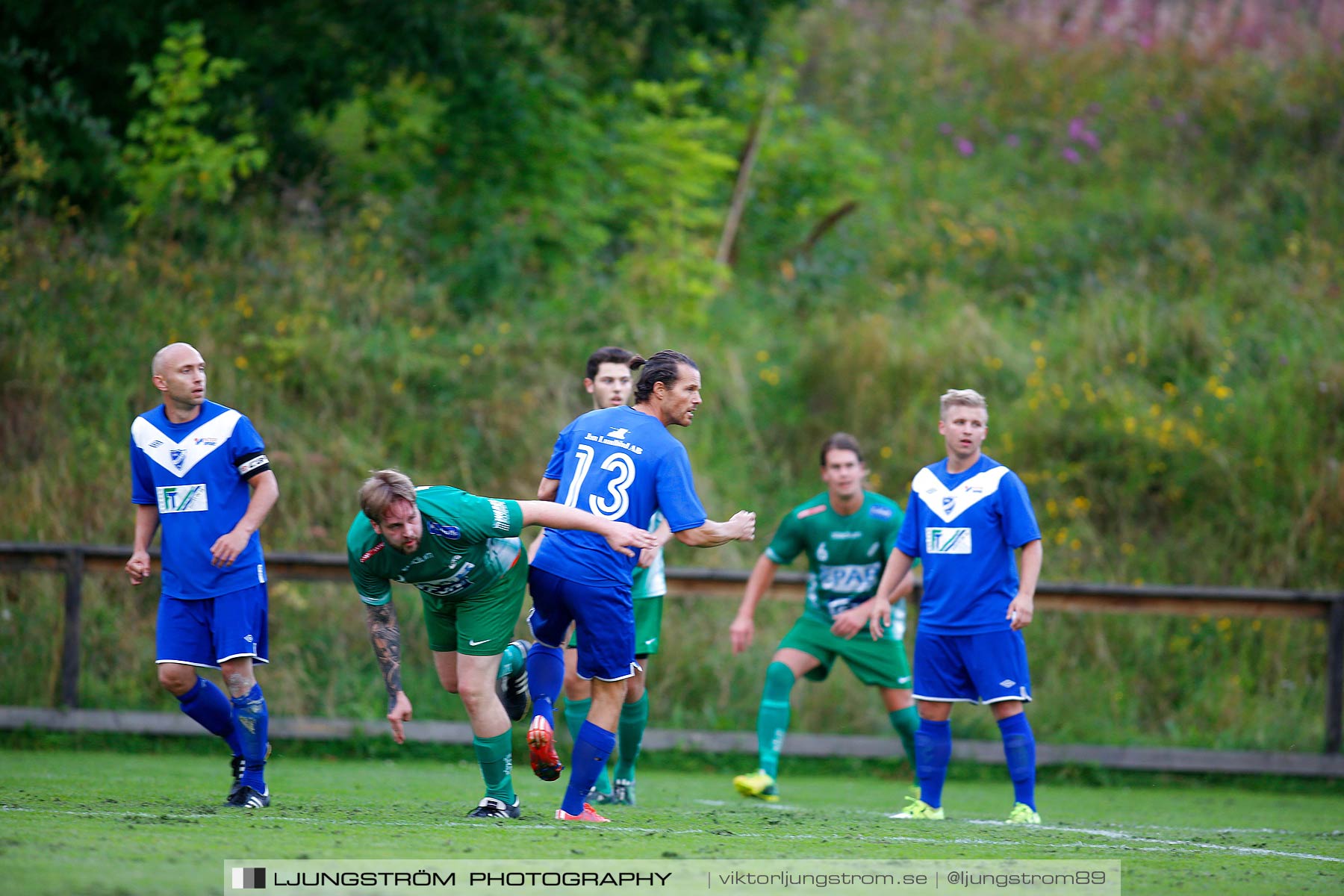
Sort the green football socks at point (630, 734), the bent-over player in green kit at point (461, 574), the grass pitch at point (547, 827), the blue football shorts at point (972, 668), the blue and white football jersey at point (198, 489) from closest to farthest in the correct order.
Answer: the grass pitch at point (547, 827) < the bent-over player in green kit at point (461, 574) < the blue and white football jersey at point (198, 489) < the blue football shorts at point (972, 668) < the green football socks at point (630, 734)

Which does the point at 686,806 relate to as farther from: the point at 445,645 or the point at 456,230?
the point at 456,230

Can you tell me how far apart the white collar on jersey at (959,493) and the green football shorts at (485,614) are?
2362mm

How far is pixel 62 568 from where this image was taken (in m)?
9.25

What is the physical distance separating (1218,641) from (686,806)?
595cm

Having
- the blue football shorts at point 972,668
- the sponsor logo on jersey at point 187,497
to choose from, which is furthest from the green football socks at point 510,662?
the blue football shorts at point 972,668

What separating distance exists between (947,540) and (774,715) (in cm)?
182

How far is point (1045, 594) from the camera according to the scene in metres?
9.55

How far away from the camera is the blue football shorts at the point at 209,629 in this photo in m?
5.97

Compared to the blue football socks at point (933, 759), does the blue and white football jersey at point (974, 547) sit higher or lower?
higher

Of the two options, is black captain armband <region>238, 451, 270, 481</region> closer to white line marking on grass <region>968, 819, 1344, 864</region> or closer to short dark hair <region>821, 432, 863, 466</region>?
short dark hair <region>821, 432, 863, 466</region>

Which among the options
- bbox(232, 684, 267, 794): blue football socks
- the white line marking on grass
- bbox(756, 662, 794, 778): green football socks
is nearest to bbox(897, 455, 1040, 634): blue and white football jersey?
the white line marking on grass

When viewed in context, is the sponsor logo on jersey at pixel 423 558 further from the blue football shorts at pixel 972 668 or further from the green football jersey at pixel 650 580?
the blue football shorts at pixel 972 668

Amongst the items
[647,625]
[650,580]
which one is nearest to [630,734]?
[647,625]

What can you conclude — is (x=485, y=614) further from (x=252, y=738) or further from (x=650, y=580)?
(x=650, y=580)
